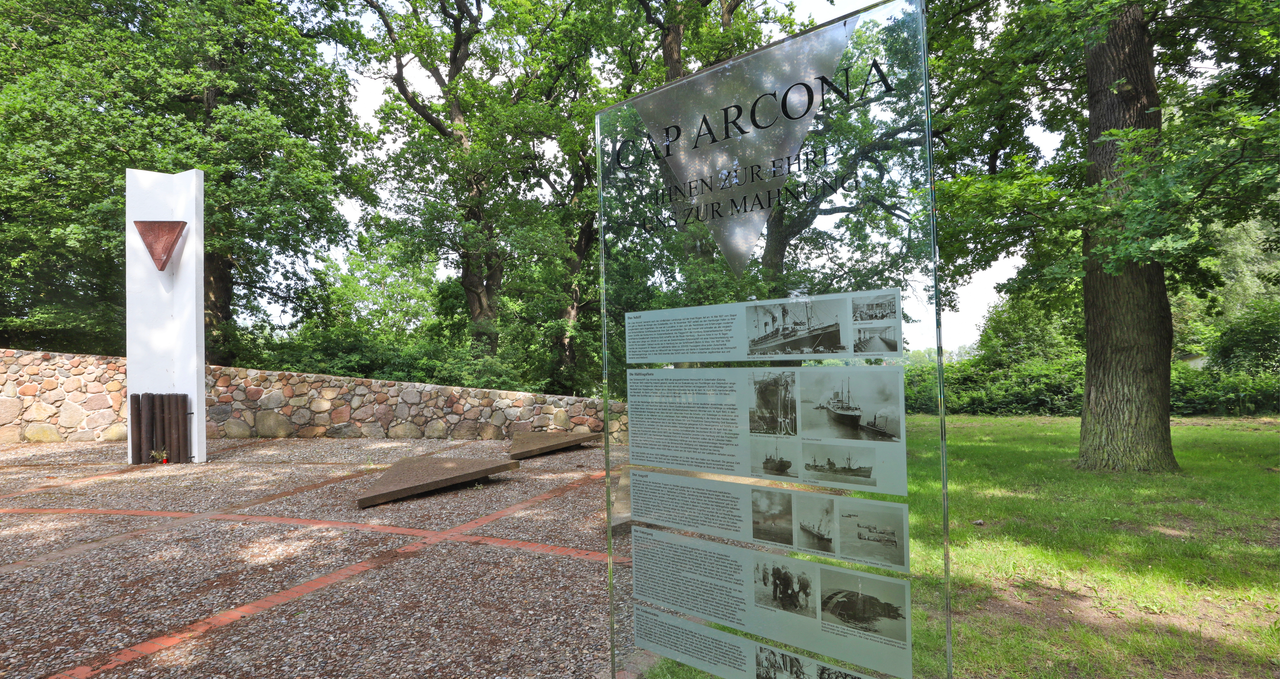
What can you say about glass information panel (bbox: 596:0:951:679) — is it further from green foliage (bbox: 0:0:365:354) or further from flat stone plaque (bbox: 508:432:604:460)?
green foliage (bbox: 0:0:365:354)

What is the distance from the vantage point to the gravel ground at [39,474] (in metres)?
6.44

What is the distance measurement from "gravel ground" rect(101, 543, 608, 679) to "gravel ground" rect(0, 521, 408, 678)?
1.27 feet

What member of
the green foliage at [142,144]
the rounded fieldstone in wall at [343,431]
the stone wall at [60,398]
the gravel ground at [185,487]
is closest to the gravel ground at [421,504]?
the gravel ground at [185,487]

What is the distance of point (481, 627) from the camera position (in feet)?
9.30

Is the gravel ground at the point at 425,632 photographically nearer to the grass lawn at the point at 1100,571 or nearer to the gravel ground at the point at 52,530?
the grass lawn at the point at 1100,571

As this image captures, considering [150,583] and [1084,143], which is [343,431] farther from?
[1084,143]

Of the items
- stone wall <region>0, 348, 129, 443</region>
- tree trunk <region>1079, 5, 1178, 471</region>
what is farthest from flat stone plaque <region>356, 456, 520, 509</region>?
stone wall <region>0, 348, 129, 443</region>

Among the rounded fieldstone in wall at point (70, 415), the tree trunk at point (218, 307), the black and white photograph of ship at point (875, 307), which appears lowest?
the rounded fieldstone in wall at point (70, 415)

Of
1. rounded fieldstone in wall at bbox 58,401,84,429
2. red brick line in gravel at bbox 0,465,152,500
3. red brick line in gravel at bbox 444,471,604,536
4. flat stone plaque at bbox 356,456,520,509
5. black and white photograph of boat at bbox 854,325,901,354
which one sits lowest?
red brick line in gravel at bbox 444,471,604,536

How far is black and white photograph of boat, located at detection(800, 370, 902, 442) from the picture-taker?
162 centimetres

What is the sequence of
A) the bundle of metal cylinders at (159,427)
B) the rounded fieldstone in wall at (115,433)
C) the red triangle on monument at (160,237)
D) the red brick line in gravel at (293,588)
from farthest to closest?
1. the rounded fieldstone in wall at (115,433)
2. the bundle of metal cylinders at (159,427)
3. the red triangle on monument at (160,237)
4. the red brick line in gravel at (293,588)

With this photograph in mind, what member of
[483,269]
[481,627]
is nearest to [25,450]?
[483,269]

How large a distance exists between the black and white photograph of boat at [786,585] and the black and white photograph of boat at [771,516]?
0.23 ft

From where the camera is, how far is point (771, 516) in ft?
6.06
